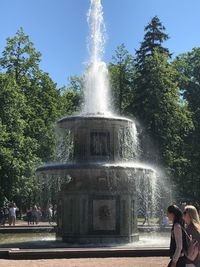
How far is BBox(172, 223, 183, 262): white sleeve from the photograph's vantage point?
7.62 m

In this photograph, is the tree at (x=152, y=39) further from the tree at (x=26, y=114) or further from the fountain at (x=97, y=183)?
the fountain at (x=97, y=183)

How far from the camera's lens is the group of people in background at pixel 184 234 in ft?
24.5

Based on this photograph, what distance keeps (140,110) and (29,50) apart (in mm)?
11803

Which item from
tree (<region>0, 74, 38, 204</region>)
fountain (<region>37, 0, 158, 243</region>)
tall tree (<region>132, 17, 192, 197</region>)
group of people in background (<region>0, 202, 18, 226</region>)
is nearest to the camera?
fountain (<region>37, 0, 158, 243</region>)

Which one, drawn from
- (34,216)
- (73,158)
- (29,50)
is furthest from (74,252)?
(29,50)

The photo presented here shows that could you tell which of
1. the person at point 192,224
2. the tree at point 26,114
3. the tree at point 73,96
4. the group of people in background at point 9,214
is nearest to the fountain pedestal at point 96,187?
the person at point 192,224

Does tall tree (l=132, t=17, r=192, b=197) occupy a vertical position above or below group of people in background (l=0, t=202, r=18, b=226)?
above

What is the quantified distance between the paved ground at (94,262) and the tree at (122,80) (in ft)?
114

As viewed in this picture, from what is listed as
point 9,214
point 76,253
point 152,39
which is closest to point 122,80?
point 152,39

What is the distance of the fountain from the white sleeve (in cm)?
1037

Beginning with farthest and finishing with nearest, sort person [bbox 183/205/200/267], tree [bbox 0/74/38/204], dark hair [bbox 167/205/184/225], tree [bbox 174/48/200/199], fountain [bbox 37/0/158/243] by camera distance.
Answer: tree [bbox 174/48/200/199] → tree [bbox 0/74/38/204] → fountain [bbox 37/0/158/243] → dark hair [bbox 167/205/184/225] → person [bbox 183/205/200/267]

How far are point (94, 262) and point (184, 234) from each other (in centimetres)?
588

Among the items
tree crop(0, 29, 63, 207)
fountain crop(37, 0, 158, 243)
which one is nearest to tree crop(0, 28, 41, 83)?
tree crop(0, 29, 63, 207)

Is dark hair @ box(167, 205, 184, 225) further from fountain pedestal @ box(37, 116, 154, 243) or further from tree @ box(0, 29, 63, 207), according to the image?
tree @ box(0, 29, 63, 207)
